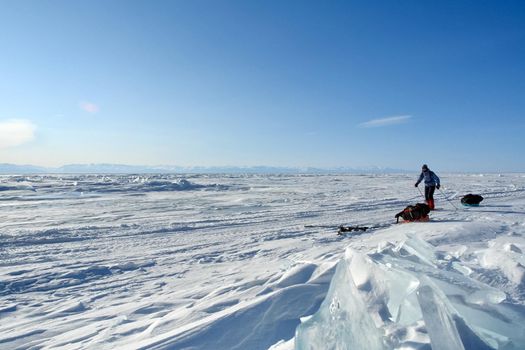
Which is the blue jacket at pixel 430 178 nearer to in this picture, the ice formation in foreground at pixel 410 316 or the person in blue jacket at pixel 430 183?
the person in blue jacket at pixel 430 183

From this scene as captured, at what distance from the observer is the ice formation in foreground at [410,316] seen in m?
2.04

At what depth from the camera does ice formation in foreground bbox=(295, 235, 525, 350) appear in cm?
204

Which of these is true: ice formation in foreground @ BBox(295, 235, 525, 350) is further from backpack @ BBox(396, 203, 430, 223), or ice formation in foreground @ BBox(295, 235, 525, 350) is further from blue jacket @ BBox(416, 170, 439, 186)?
blue jacket @ BBox(416, 170, 439, 186)

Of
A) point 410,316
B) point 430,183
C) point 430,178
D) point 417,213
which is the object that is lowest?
point 417,213

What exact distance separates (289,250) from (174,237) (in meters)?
3.49

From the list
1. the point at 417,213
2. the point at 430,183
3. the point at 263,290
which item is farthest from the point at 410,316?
the point at 430,183

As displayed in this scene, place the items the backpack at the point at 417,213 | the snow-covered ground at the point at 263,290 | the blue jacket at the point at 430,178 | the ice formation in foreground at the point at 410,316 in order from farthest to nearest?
the blue jacket at the point at 430,178 < the backpack at the point at 417,213 < the snow-covered ground at the point at 263,290 < the ice formation in foreground at the point at 410,316

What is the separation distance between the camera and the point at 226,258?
6465 mm

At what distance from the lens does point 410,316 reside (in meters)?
2.45

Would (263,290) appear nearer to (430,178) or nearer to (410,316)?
(410,316)

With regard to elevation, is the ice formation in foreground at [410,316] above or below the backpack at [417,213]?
above

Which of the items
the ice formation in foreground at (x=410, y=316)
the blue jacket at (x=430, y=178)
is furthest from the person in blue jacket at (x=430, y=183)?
the ice formation in foreground at (x=410, y=316)

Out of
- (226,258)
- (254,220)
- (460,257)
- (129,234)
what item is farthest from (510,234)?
(129,234)

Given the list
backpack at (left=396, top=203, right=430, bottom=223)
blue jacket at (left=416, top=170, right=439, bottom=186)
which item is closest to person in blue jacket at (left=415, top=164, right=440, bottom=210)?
blue jacket at (left=416, top=170, right=439, bottom=186)
